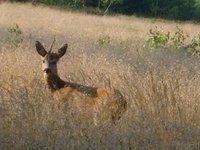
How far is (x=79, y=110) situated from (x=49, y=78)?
1.40m

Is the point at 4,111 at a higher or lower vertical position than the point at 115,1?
lower

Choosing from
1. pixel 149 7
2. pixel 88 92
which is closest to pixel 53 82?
pixel 88 92

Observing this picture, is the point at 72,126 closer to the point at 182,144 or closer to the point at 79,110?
the point at 79,110

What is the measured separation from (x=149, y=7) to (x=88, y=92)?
40782 millimetres

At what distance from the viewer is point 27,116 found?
534 centimetres

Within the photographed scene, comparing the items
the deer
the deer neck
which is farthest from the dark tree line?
the deer neck

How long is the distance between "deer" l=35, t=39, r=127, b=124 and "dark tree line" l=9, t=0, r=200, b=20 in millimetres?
35396

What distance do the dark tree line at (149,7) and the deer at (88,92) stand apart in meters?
35.4

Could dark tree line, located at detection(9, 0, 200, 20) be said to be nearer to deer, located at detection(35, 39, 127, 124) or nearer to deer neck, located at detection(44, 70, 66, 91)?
deer, located at detection(35, 39, 127, 124)

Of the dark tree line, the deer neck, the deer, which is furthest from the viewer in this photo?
the dark tree line

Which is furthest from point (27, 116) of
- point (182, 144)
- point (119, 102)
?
point (182, 144)

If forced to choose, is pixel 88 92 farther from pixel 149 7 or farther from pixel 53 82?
pixel 149 7

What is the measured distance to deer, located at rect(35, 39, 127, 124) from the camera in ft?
19.0

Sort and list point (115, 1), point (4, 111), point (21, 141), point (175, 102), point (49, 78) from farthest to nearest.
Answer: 1. point (115, 1)
2. point (49, 78)
3. point (175, 102)
4. point (4, 111)
5. point (21, 141)
